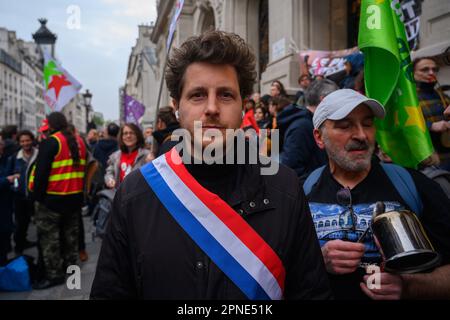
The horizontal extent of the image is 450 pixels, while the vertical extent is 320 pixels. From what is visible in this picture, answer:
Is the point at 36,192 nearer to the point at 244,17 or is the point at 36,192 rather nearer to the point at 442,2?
the point at 442,2

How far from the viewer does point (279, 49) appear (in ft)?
30.1

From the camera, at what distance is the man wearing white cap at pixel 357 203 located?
1.71m

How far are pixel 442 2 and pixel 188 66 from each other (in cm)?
449

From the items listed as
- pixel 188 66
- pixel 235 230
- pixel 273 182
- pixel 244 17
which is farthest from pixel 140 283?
pixel 244 17

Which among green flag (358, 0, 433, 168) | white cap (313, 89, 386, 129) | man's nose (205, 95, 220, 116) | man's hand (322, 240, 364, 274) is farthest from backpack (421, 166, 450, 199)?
man's nose (205, 95, 220, 116)

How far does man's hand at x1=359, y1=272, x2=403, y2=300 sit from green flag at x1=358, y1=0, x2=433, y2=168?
3.28 feet

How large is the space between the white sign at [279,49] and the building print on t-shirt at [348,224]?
7.46m

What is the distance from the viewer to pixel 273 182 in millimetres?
1564

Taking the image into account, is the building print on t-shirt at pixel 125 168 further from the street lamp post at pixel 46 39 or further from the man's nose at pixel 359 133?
the street lamp post at pixel 46 39

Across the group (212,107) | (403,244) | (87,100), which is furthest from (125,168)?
(87,100)

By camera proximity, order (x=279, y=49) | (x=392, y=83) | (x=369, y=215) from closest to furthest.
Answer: (x=369, y=215) → (x=392, y=83) → (x=279, y=49)

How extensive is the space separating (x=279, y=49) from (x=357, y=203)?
778 cm

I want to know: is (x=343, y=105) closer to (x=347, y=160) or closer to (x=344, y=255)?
(x=347, y=160)
